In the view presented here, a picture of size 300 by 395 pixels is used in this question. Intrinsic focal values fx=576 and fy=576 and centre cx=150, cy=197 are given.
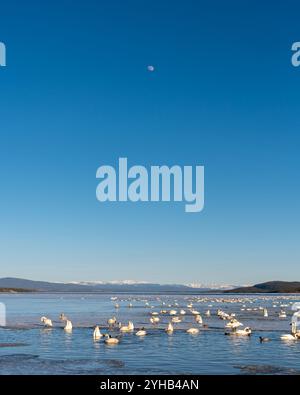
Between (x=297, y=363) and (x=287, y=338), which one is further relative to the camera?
(x=287, y=338)

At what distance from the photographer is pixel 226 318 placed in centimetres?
6184

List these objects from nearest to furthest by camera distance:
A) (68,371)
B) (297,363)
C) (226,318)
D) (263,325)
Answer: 1. (68,371)
2. (297,363)
3. (263,325)
4. (226,318)

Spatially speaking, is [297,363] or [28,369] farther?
[297,363]

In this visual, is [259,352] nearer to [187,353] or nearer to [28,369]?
[187,353]

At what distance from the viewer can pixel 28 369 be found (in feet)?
87.7

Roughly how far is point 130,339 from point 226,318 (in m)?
24.1

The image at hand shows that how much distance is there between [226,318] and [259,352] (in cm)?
2849

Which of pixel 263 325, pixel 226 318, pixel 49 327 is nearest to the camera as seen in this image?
pixel 49 327

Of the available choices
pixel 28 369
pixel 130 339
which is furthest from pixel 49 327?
pixel 28 369
